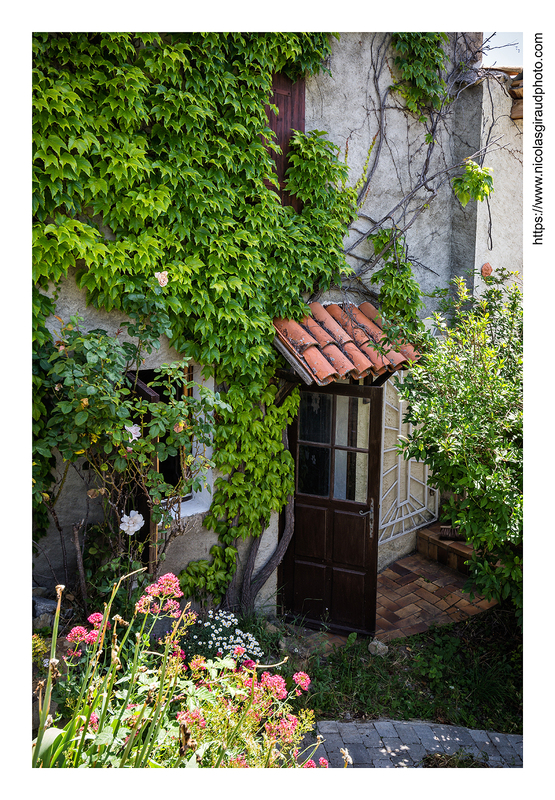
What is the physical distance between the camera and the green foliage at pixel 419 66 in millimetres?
5215

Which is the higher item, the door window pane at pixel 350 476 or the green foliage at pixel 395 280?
the green foliage at pixel 395 280

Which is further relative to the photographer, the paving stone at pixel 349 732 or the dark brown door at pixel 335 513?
the dark brown door at pixel 335 513

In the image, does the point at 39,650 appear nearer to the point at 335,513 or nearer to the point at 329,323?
the point at 335,513

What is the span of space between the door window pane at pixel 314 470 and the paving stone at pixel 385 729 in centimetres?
190

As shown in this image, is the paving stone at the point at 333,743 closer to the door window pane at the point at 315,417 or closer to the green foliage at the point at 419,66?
the door window pane at the point at 315,417

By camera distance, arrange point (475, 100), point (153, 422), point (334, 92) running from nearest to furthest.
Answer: point (153, 422) → point (334, 92) → point (475, 100)

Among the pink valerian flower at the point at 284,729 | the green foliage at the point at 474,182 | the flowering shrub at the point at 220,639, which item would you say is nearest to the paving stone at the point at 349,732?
the flowering shrub at the point at 220,639

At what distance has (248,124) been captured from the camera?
13.7 ft

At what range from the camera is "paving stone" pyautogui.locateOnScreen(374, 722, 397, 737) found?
3752 millimetres

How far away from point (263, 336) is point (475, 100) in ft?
12.1

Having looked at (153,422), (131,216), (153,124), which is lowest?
(153,422)
